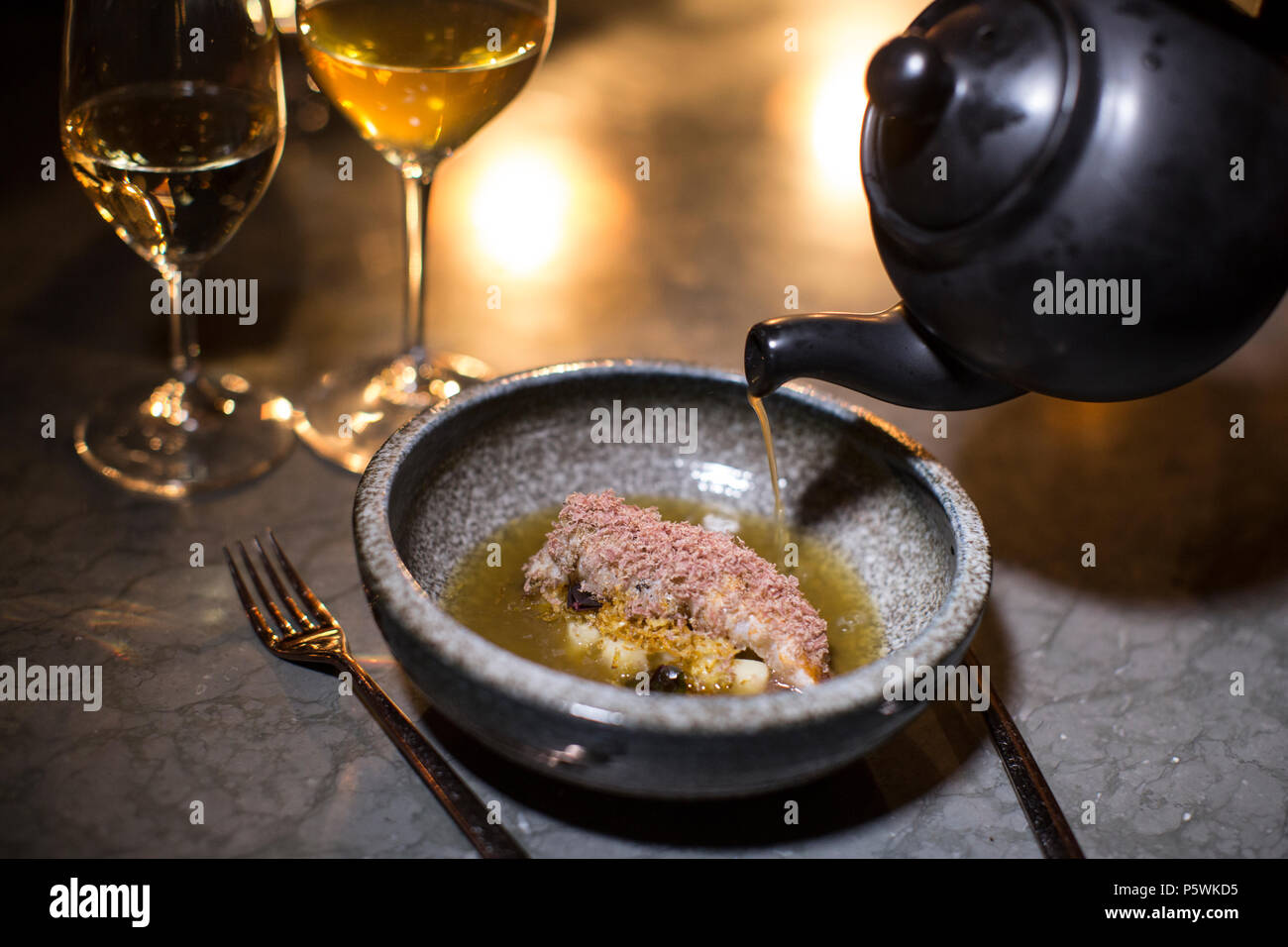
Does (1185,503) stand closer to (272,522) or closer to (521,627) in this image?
(521,627)

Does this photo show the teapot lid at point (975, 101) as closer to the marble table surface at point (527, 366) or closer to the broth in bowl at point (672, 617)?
the broth in bowl at point (672, 617)

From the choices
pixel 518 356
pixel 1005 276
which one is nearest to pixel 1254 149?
pixel 1005 276

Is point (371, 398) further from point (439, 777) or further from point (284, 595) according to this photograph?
point (439, 777)

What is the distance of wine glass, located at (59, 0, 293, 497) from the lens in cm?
104

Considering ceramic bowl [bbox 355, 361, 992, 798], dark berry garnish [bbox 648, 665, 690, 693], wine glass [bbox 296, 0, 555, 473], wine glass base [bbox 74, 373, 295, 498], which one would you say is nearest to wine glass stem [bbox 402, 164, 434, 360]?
wine glass [bbox 296, 0, 555, 473]

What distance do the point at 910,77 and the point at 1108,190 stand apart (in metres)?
0.14

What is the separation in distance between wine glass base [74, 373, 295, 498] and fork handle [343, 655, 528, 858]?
0.38 meters

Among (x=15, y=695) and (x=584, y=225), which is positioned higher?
(x=584, y=225)

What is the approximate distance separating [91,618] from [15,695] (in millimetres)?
100

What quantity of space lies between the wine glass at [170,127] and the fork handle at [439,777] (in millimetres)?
390

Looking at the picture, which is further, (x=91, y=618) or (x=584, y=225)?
(x=584, y=225)

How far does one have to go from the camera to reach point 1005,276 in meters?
0.74

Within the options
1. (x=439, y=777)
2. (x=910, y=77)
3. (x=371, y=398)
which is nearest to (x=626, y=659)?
(x=439, y=777)
